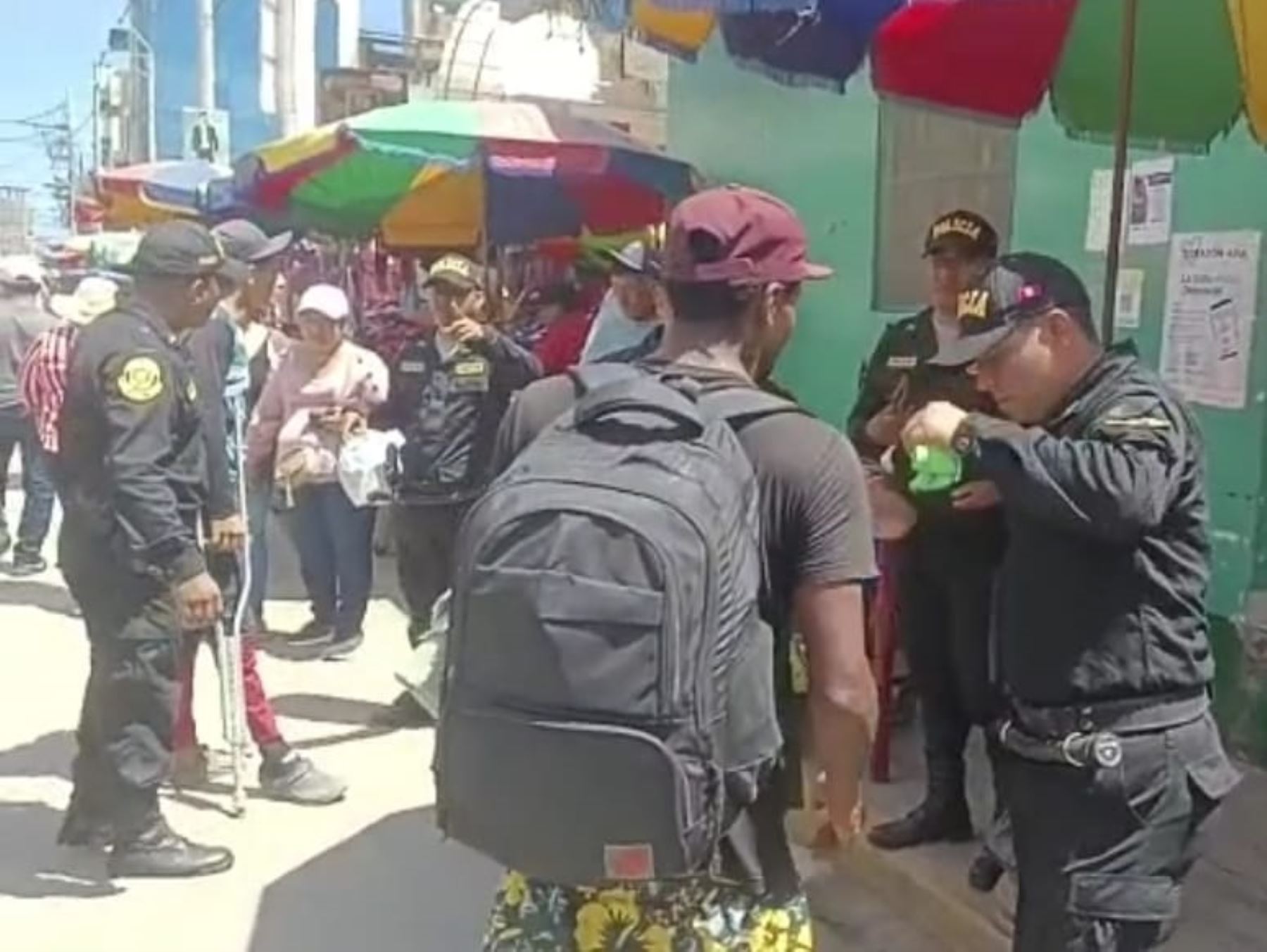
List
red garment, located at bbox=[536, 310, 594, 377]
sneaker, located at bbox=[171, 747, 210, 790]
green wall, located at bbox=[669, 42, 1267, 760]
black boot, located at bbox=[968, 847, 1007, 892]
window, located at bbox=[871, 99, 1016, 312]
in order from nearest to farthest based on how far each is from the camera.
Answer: black boot, located at bbox=[968, 847, 1007, 892] < green wall, located at bbox=[669, 42, 1267, 760] < sneaker, located at bbox=[171, 747, 210, 790] < window, located at bbox=[871, 99, 1016, 312] < red garment, located at bbox=[536, 310, 594, 377]

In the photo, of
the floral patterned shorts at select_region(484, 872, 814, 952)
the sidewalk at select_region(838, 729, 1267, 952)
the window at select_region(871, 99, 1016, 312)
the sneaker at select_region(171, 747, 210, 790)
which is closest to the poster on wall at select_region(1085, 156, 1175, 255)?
the window at select_region(871, 99, 1016, 312)

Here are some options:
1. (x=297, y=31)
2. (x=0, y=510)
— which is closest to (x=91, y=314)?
(x=0, y=510)

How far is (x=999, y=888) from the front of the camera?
3.94 metres

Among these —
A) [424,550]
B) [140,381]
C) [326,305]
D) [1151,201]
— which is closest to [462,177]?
[326,305]

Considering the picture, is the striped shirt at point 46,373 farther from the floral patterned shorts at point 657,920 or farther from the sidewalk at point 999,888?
the floral patterned shorts at point 657,920

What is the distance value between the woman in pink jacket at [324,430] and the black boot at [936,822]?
348 cm

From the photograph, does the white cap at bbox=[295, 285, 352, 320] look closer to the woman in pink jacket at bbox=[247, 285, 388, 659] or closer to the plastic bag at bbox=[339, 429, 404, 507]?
the woman in pink jacket at bbox=[247, 285, 388, 659]

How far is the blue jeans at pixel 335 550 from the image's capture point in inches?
284

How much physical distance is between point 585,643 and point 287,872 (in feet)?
10.6

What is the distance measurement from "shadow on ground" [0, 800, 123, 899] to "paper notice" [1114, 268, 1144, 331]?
381 cm

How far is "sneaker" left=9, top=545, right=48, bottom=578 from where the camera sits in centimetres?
967

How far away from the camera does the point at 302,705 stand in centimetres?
654

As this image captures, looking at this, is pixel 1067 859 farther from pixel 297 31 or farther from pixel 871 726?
pixel 297 31

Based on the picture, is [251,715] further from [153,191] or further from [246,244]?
[153,191]
